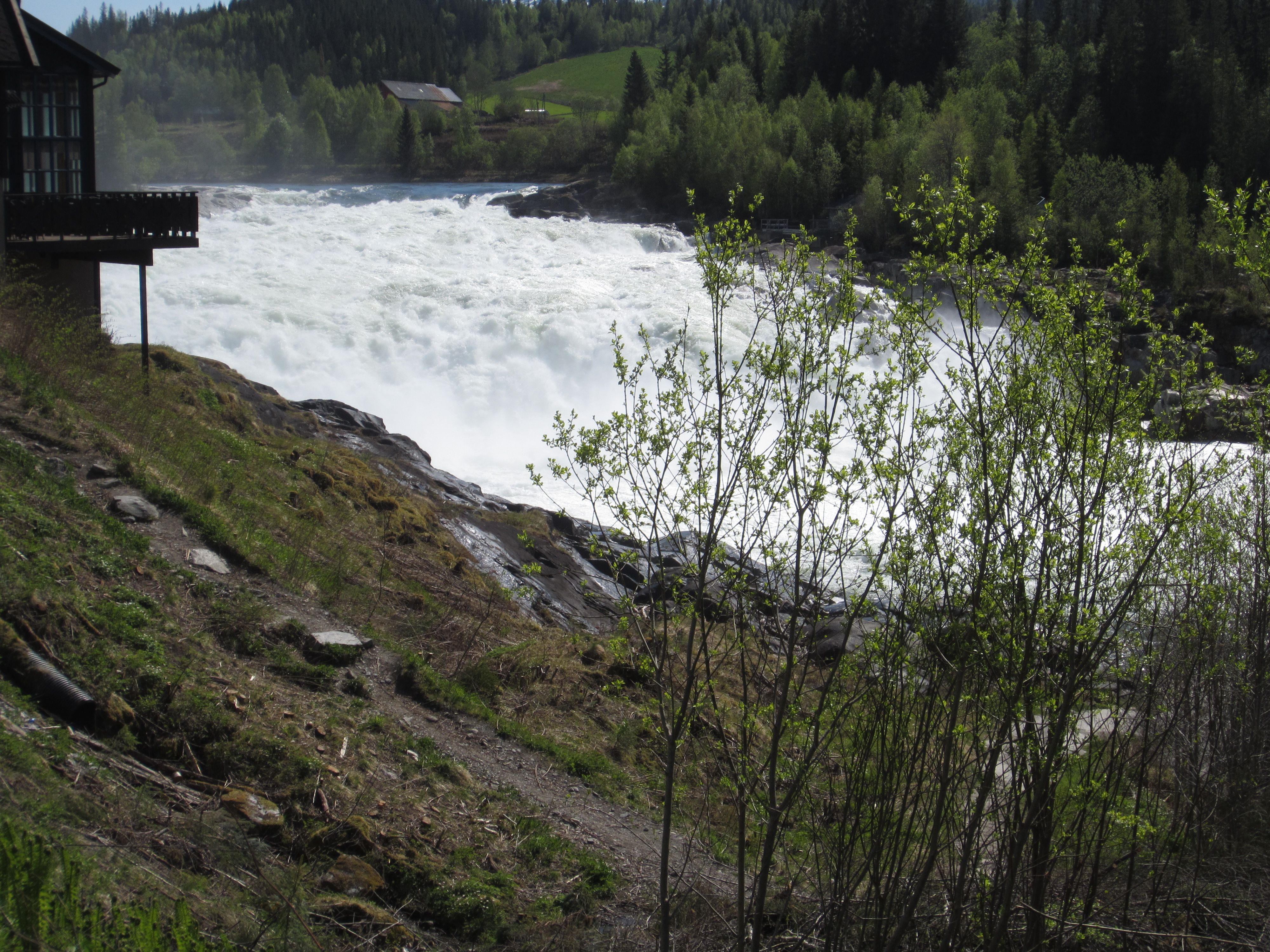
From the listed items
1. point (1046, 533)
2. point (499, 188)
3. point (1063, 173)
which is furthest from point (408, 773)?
point (499, 188)

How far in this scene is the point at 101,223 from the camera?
17219mm

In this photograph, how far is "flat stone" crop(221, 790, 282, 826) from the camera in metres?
6.99

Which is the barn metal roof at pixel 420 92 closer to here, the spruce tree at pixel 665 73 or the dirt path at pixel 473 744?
the spruce tree at pixel 665 73

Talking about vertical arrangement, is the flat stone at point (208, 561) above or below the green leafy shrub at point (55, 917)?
below

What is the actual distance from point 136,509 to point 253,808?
5466mm

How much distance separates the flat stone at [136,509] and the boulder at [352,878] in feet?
19.1

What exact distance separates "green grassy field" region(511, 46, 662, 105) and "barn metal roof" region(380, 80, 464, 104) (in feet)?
54.0

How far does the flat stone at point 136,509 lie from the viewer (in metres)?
11.2

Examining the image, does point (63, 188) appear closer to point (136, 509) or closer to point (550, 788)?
point (136, 509)

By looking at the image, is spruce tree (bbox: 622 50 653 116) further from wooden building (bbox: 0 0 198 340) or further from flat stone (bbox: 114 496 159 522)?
flat stone (bbox: 114 496 159 522)

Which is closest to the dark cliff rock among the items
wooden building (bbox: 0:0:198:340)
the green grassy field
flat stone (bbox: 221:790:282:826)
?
wooden building (bbox: 0:0:198:340)

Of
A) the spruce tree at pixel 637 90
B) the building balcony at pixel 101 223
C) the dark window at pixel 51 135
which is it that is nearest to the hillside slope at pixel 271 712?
the building balcony at pixel 101 223

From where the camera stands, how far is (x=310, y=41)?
133m

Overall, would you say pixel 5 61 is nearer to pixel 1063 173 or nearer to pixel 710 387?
pixel 710 387
